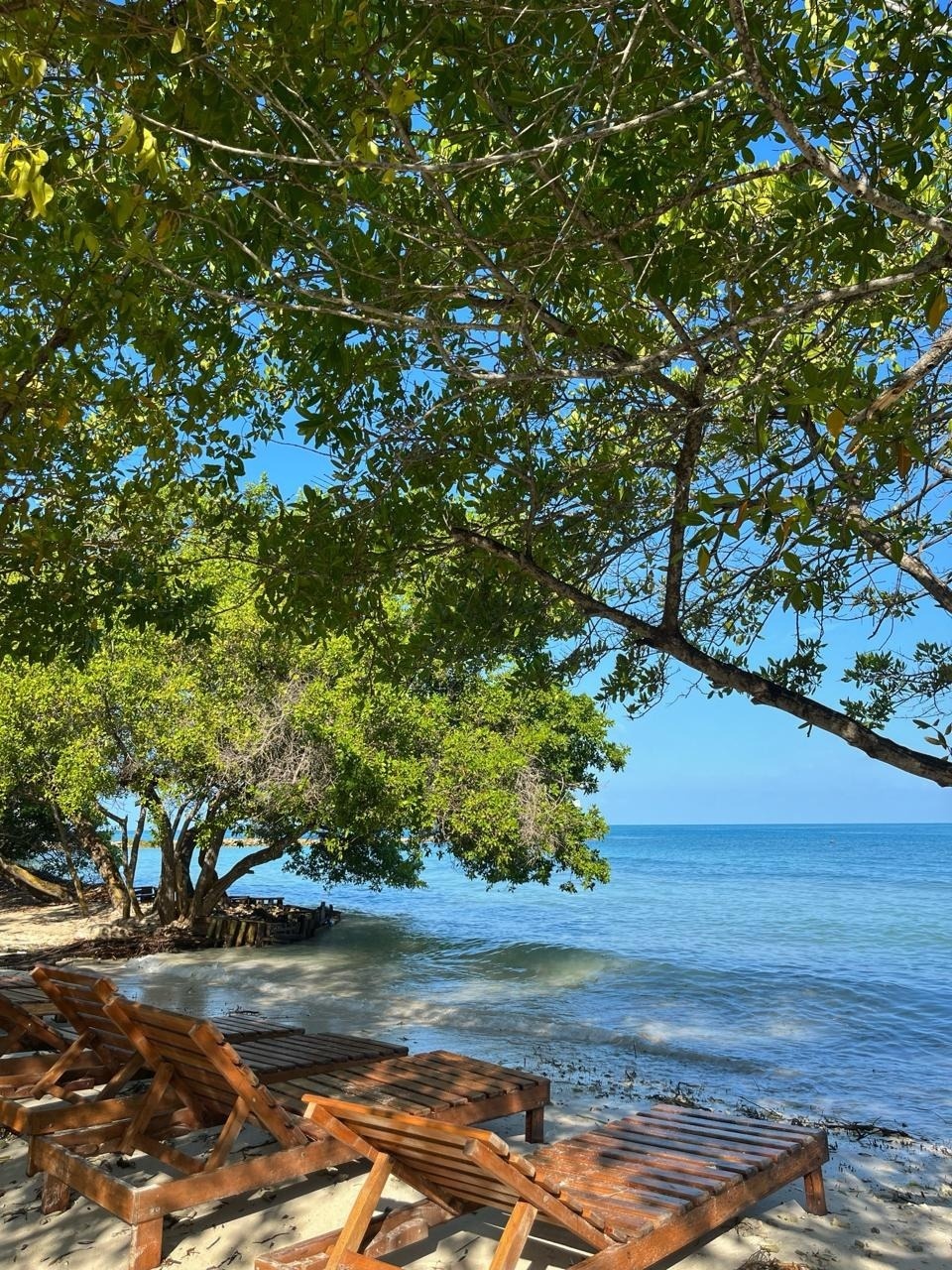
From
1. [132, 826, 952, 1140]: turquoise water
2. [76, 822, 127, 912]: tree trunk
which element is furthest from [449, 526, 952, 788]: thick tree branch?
[76, 822, 127, 912]: tree trunk

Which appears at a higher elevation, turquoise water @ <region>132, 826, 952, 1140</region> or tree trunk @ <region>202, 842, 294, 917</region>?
tree trunk @ <region>202, 842, 294, 917</region>

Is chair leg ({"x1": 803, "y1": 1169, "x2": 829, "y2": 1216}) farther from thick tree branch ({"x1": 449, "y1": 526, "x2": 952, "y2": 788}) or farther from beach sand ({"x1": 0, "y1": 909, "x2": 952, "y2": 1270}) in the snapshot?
thick tree branch ({"x1": 449, "y1": 526, "x2": 952, "y2": 788})

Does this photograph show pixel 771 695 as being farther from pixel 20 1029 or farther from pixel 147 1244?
pixel 20 1029

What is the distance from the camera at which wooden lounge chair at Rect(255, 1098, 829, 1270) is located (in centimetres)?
352

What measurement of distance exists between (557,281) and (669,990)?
16.8 m

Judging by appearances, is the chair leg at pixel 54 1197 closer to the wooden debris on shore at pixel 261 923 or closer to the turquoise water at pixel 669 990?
the turquoise water at pixel 669 990

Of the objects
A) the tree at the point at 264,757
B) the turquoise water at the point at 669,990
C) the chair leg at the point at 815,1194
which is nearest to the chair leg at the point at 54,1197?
the chair leg at the point at 815,1194

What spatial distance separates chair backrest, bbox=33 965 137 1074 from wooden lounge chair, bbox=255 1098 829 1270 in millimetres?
2150

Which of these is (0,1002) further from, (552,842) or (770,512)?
(552,842)

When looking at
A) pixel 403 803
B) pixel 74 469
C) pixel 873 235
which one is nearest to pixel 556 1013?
pixel 403 803

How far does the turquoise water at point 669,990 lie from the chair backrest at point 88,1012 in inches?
180

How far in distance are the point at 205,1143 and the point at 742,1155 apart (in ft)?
10.1

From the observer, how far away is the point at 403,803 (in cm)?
1783

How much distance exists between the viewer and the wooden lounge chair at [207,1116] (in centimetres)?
Result: 419
